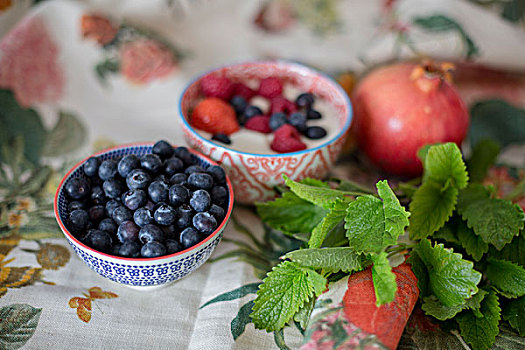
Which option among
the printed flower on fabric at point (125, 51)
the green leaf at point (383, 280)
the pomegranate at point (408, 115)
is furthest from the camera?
the printed flower on fabric at point (125, 51)

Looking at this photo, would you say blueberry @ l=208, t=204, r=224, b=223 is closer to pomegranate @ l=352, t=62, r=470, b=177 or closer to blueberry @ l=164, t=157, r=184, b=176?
blueberry @ l=164, t=157, r=184, b=176

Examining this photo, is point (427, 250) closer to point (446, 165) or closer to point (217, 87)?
point (446, 165)

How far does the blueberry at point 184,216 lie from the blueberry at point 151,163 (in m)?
0.08

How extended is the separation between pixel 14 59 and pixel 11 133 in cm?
17

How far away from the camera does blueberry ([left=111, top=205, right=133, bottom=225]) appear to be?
2.09 feet

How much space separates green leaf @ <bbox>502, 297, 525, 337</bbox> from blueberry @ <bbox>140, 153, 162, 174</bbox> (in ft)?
1.82

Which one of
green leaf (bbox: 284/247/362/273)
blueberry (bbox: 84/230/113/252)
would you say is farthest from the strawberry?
blueberry (bbox: 84/230/113/252)

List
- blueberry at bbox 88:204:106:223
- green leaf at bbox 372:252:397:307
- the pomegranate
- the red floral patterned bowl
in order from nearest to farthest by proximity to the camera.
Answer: green leaf at bbox 372:252:397:307
blueberry at bbox 88:204:106:223
the red floral patterned bowl
the pomegranate

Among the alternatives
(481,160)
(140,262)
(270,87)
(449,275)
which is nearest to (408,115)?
(481,160)

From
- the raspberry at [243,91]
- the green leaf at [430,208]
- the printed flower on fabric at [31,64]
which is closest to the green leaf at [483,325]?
the green leaf at [430,208]

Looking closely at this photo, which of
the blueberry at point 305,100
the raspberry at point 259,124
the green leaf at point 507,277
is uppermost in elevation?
the blueberry at point 305,100

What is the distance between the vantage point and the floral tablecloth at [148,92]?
646 millimetres

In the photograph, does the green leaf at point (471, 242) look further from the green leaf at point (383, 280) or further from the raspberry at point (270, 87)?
the raspberry at point (270, 87)

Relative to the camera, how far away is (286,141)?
2.61ft
